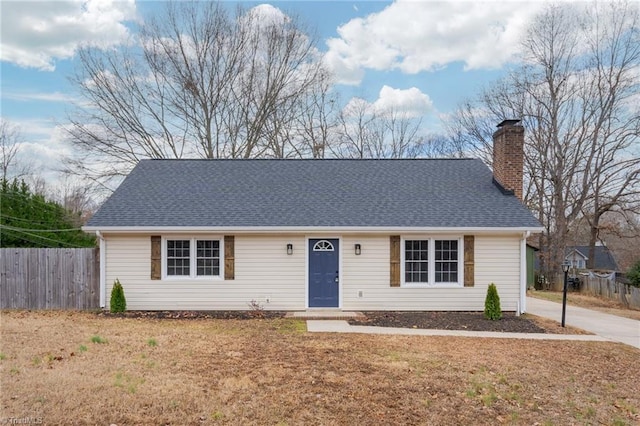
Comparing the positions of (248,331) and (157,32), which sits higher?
(157,32)

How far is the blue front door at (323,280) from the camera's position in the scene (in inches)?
492

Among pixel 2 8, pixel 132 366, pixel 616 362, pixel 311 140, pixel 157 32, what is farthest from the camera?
pixel 311 140

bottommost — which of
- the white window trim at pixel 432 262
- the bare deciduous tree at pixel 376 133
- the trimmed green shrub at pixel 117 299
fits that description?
the trimmed green shrub at pixel 117 299

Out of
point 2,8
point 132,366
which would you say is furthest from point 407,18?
point 132,366

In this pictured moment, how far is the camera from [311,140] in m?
29.8

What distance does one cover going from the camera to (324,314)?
12.0 metres

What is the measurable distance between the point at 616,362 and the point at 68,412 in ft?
27.9

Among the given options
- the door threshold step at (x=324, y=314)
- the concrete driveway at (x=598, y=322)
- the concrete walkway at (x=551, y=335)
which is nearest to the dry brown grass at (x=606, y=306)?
the concrete driveway at (x=598, y=322)

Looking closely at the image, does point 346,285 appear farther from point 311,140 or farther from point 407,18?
point 311,140

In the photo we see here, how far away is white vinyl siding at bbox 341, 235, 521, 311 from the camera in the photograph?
12461mm

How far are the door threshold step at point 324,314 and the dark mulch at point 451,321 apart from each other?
354 millimetres

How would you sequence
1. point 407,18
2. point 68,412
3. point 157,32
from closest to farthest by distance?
point 68,412 < point 407,18 < point 157,32

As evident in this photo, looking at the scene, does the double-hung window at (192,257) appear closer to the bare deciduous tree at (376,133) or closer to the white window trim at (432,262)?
the white window trim at (432,262)


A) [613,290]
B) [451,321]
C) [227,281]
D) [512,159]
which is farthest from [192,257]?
[613,290]
